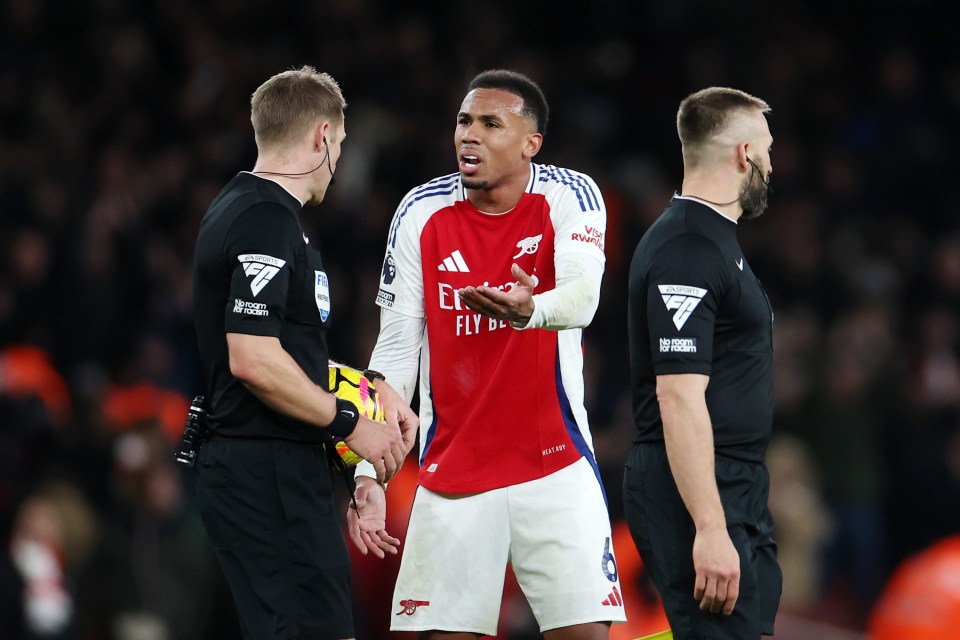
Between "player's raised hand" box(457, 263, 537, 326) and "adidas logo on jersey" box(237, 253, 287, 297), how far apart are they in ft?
2.00

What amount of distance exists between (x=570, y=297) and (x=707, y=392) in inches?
22.6

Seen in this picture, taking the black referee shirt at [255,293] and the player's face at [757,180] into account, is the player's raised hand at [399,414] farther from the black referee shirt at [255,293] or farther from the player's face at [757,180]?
the player's face at [757,180]

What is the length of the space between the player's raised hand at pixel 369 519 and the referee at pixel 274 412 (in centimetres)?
30

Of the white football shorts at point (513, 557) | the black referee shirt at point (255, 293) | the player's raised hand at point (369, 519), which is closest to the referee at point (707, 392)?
the white football shorts at point (513, 557)

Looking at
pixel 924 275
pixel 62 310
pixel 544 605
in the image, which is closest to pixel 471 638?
pixel 544 605

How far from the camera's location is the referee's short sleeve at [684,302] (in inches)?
183

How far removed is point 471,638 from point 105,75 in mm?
8533

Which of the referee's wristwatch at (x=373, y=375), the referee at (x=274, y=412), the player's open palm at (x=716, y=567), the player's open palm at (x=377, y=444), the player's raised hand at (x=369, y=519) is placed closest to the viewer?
the player's open palm at (x=716, y=567)

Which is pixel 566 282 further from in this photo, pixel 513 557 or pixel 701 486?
pixel 513 557

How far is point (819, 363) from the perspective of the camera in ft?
36.7

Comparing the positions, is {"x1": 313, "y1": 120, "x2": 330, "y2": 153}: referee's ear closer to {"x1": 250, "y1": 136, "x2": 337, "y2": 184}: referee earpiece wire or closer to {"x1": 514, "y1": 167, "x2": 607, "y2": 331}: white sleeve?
{"x1": 250, "y1": 136, "x2": 337, "y2": 184}: referee earpiece wire

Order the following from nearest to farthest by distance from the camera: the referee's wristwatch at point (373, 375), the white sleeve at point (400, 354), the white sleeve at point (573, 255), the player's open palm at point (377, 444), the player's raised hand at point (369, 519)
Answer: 1. the player's open palm at point (377, 444)
2. the white sleeve at point (573, 255)
3. the player's raised hand at point (369, 519)
4. the referee's wristwatch at point (373, 375)
5. the white sleeve at point (400, 354)

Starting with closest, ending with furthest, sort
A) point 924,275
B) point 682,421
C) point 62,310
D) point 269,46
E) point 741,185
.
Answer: point 682,421 → point 741,185 → point 62,310 → point 924,275 → point 269,46

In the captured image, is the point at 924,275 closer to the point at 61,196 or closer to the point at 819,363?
the point at 819,363
